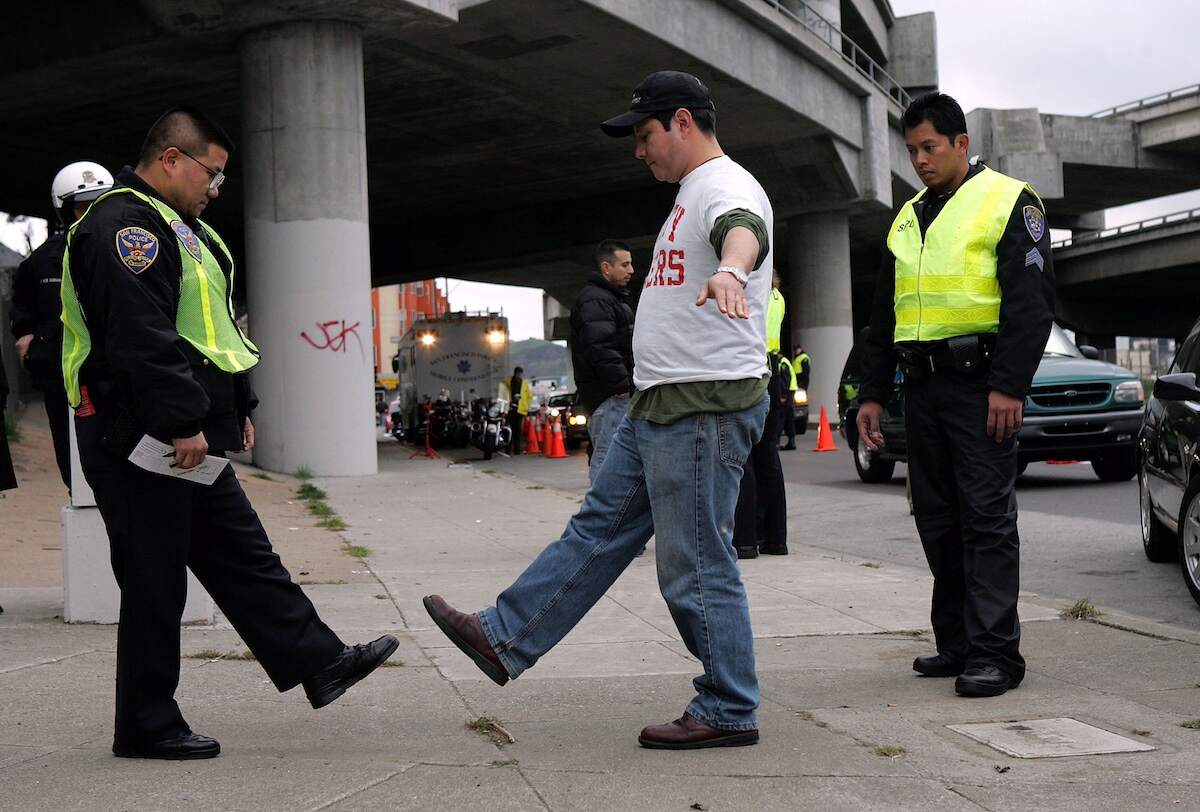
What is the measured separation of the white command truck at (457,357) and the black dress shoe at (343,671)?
33233mm

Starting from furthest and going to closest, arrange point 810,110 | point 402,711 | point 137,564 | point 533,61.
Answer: point 810,110, point 533,61, point 402,711, point 137,564

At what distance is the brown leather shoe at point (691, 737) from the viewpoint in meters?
4.12

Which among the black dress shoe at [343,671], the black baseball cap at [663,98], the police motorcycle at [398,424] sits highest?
the black baseball cap at [663,98]

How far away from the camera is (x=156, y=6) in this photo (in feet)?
66.8

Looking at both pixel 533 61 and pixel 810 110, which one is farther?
pixel 810 110

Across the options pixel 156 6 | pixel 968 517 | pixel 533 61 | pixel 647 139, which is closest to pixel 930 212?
pixel 968 517

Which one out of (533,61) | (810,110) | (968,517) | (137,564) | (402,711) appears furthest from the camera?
(810,110)

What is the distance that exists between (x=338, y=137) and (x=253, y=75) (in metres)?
1.57

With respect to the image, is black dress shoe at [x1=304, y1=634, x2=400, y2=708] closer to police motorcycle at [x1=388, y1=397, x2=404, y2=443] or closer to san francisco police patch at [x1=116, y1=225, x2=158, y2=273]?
san francisco police patch at [x1=116, y1=225, x2=158, y2=273]

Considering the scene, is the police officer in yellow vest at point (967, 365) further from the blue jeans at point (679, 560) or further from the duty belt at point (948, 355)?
the blue jeans at point (679, 560)

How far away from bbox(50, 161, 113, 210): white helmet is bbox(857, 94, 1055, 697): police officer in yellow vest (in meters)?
3.52

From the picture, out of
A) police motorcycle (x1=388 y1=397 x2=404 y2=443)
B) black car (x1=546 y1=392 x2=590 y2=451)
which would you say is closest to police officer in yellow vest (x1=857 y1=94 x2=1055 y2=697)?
black car (x1=546 y1=392 x2=590 y2=451)

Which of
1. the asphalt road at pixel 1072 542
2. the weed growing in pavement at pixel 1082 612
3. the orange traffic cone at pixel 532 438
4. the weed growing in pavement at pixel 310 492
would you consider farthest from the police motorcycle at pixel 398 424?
the weed growing in pavement at pixel 1082 612

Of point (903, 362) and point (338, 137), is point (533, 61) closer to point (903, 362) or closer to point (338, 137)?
point (338, 137)
